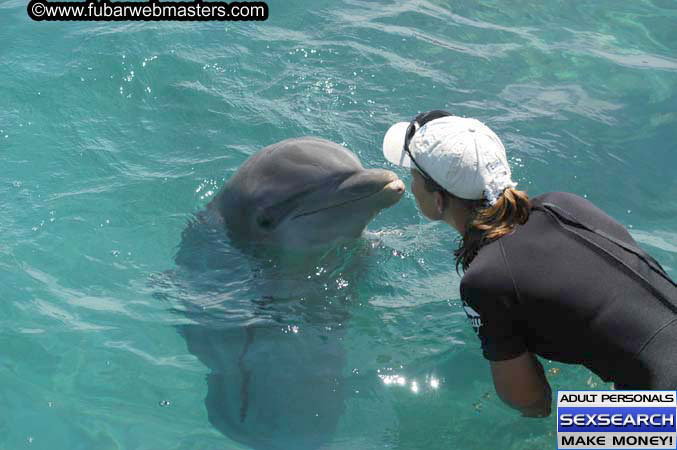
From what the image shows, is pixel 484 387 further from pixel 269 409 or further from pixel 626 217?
pixel 626 217

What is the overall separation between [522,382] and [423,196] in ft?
3.99

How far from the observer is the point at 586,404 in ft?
13.3

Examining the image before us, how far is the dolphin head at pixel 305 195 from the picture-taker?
587cm

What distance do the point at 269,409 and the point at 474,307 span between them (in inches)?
82.5

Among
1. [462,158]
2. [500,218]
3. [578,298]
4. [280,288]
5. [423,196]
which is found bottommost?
[280,288]

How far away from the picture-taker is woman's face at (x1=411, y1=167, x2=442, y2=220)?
4.80m

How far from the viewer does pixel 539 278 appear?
14.0 feet

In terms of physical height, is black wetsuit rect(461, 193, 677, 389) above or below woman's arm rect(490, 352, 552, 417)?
above

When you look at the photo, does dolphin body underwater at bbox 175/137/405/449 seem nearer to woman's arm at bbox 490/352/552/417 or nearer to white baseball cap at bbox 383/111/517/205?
white baseball cap at bbox 383/111/517/205

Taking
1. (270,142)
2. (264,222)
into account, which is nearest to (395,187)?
(264,222)

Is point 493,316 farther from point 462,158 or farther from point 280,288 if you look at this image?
point 280,288

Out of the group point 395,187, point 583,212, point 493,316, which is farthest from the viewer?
point 395,187

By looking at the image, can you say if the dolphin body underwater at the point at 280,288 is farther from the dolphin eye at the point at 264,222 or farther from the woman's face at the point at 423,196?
the woman's face at the point at 423,196


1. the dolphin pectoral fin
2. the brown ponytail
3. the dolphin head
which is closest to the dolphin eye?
the dolphin head
